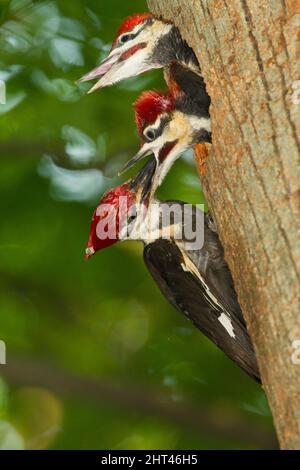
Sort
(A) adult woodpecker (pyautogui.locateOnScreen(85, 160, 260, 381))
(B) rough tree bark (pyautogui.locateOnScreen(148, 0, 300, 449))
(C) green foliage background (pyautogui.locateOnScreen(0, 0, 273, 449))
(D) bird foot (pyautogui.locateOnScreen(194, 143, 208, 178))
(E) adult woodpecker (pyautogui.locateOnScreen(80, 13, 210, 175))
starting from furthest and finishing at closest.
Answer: (C) green foliage background (pyautogui.locateOnScreen(0, 0, 273, 449)), (A) adult woodpecker (pyautogui.locateOnScreen(85, 160, 260, 381)), (E) adult woodpecker (pyautogui.locateOnScreen(80, 13, 210, 175)), (D) bird foot (pyautogui.locateOnScreen(194, 143, 208, 178)), (B) rough tree bark (pyautogui.locateOnScreen(148, 0, 300, 449))

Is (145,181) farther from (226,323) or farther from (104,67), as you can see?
(226,323)

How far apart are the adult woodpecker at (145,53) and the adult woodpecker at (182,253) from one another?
28 cm

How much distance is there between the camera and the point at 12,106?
13.9 feet

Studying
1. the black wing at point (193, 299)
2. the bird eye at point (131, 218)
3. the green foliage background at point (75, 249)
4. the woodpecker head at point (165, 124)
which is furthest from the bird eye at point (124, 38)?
the green foliage background at point (75, 249)

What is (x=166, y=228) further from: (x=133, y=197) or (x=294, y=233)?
(x=294, y=233)

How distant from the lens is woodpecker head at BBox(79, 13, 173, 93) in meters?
3.00

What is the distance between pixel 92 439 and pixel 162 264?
133 centimetres

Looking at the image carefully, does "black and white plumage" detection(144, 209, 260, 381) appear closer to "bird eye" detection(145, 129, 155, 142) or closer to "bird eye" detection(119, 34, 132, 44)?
"bird eye" detection(145, 129, 155, 142)

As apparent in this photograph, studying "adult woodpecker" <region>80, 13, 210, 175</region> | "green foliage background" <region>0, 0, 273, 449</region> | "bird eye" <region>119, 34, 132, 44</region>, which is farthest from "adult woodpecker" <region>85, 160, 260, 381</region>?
"green foliage background" <region>0, 0, 273, 449</region>

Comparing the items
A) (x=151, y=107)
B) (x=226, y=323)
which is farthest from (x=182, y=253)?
(x=151, y=107)

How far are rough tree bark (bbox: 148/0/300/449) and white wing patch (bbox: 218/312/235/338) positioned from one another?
0.54 metres

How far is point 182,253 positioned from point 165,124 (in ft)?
1.65

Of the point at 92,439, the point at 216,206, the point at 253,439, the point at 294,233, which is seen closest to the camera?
the point at 294,233
